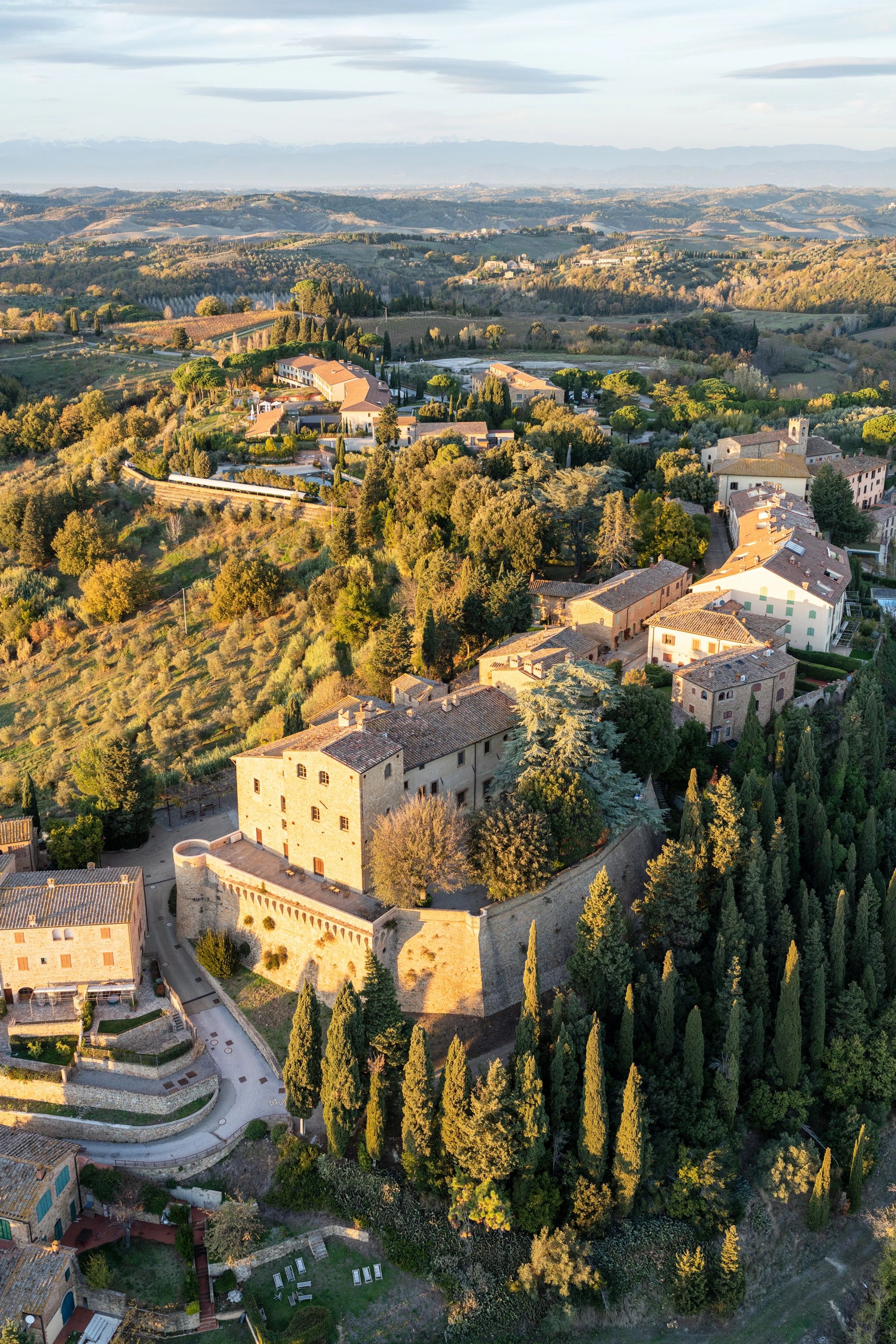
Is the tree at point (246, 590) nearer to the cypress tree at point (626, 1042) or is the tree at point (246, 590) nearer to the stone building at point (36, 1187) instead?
the stone building at point (36, 1187)

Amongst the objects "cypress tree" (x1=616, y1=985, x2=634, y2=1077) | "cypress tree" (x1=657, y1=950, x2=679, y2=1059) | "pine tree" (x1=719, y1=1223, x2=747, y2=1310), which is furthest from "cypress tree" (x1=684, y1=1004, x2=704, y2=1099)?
"pine tree" (x1=719, y1=1223, x2=747, y2=1310)

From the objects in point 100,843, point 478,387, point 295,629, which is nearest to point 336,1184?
point 100,843

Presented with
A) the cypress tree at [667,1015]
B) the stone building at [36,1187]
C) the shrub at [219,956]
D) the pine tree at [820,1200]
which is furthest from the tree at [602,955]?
the stone building at [36,1187]

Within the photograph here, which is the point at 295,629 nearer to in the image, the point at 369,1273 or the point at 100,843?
the point at 100,843

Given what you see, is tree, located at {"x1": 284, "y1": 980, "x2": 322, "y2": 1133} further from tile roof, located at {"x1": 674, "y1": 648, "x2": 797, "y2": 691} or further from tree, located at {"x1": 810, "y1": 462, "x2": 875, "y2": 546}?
tree, located at {"x1": 810, "y1": 462, "x2": 875, "y2": 546}

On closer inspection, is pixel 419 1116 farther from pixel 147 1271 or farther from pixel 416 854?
pixel 147 1271

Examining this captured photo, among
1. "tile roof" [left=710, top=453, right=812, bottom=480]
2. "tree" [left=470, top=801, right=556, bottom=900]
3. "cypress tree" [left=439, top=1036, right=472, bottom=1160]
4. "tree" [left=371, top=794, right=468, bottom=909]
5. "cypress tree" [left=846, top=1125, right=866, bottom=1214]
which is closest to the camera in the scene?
"cypress tree" [left=439, top=1036, right=472, bottom=1160]
